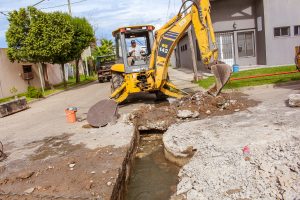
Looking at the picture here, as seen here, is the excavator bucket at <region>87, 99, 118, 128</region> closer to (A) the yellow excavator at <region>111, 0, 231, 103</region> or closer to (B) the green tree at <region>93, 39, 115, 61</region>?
(A) the yellow excavator at <region>111, 0, 231, 103</region>

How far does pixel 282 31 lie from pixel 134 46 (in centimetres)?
1195

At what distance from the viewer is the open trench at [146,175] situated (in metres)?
5.32

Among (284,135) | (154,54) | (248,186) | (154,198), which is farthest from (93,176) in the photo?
(154,54)

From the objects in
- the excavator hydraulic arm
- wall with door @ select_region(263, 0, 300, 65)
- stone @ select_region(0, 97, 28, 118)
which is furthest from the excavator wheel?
wall with door @ select_region(263, 0, 300, 65)

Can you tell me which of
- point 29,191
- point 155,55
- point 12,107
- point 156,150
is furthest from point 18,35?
point 29,191

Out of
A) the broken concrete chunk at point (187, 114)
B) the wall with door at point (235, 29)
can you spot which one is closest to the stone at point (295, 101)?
the broken concrete chunk at point (187, 114)

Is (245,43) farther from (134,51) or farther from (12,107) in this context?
(12,107)

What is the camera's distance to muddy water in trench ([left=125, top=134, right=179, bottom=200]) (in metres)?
5.34

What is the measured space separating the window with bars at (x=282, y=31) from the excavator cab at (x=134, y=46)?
11.0m

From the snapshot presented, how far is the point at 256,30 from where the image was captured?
67.0 feet

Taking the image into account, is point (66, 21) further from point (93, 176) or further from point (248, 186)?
point (248, 186)

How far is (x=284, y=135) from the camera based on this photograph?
5684 mm

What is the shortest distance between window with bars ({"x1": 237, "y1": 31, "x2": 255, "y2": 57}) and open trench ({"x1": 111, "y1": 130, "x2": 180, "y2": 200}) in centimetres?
1464

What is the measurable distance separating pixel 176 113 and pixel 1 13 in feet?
60.6
